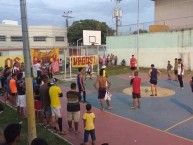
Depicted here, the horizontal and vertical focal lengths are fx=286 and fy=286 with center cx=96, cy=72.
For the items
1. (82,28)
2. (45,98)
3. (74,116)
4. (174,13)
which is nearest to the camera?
(74,116)

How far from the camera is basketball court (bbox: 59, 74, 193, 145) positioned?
30.7 ft

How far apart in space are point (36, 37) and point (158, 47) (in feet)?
105

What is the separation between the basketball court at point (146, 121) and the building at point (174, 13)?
19.5m

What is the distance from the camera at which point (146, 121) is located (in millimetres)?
11383

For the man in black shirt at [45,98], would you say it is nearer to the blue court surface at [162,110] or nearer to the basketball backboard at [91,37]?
the blue court surface at [162,110]

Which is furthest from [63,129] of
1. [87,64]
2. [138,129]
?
[87,64]

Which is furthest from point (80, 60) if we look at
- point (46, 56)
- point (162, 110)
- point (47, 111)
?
point (47, 111)

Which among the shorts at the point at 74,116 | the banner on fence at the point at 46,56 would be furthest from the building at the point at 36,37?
the shorts at the point at 74,116

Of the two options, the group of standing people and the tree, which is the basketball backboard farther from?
the tree

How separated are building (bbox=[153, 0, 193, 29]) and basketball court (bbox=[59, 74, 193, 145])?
63.9 feet

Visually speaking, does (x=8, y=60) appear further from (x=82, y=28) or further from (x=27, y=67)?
(x=82, y=28)

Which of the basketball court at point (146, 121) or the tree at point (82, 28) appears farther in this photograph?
the tree at point (82, 28)

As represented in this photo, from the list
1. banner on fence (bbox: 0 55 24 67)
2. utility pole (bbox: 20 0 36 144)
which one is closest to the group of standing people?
banner on fence (bbox: 0 55 24 67)

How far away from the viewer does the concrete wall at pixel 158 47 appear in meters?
29.0
